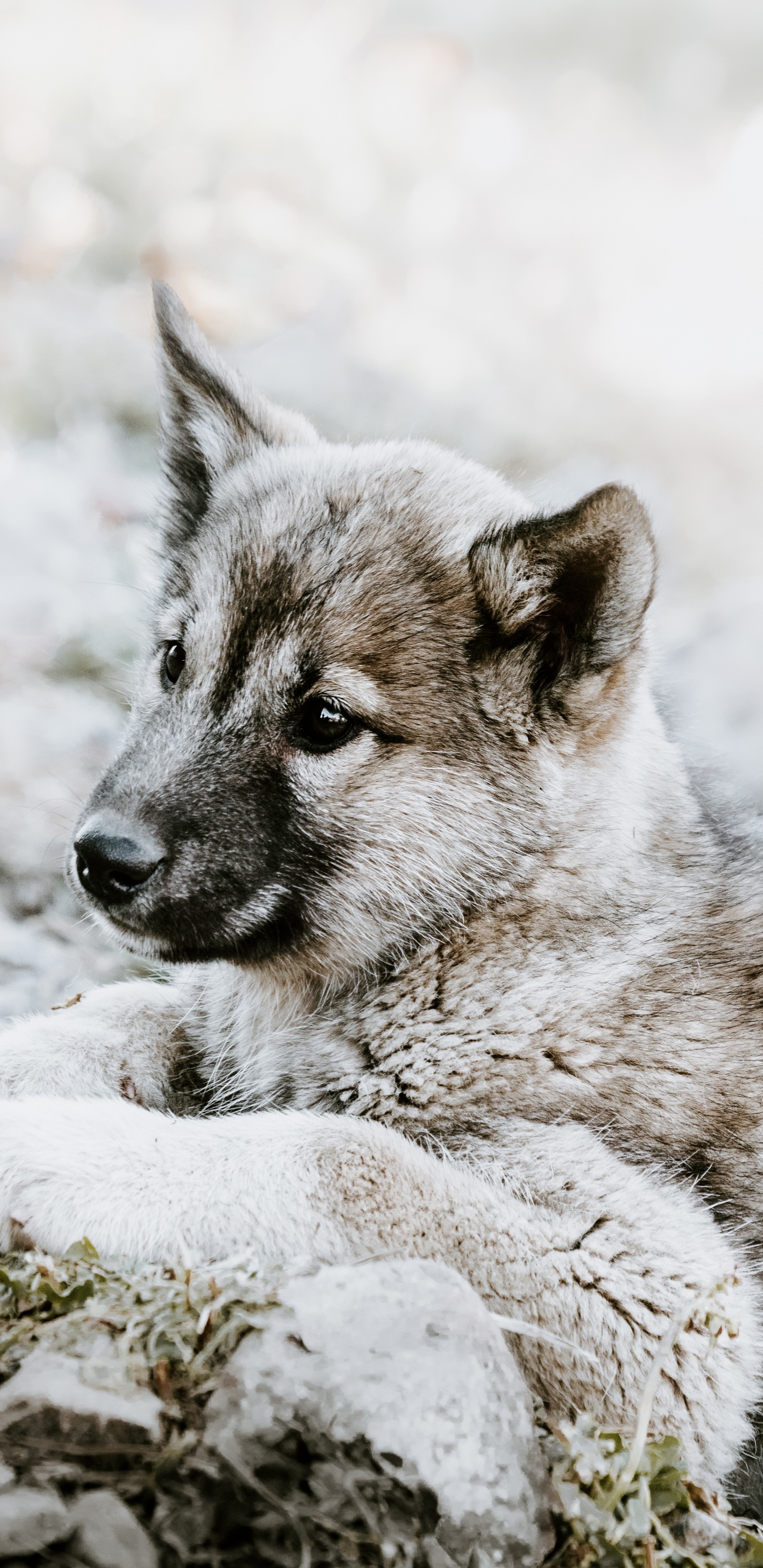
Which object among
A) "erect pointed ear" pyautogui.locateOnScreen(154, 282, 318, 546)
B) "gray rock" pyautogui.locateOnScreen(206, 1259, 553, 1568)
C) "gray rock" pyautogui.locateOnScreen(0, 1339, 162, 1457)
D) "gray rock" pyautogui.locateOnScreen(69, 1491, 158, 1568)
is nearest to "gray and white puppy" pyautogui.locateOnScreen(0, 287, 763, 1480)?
"erect pointed ear" pyautogui.locateOnScreen(154, 282, 318, 546)

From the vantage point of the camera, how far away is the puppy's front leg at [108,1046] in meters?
3.31

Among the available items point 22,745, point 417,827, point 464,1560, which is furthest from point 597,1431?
point 22,745

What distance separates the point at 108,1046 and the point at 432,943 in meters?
1.13

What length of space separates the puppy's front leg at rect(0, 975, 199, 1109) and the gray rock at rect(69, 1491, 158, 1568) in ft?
5.18

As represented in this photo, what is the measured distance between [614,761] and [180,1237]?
176cm

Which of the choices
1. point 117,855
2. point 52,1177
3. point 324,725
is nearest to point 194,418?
point 324,725

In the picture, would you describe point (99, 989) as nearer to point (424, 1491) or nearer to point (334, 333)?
point (424, 1491)

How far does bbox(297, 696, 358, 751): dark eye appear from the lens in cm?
313

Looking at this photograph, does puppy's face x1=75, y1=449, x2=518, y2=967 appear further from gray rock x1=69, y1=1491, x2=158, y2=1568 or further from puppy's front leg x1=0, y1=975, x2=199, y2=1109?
gray rock x1=69, y1=1491, x2=158, y2=1568

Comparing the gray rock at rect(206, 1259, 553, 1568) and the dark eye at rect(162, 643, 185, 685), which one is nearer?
the gray rock at rect(206, 1259, 553, 1568)

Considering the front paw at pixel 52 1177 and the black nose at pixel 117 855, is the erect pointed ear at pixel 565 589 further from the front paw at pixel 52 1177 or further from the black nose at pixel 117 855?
the front paw at pixel 52 1177

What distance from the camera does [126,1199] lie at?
2645 millimetres

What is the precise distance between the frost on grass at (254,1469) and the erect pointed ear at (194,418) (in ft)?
8.35

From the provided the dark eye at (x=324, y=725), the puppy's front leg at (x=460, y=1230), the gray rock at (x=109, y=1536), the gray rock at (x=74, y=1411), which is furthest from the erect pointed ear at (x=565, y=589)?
the gray rock at (x=109, y=1536)
